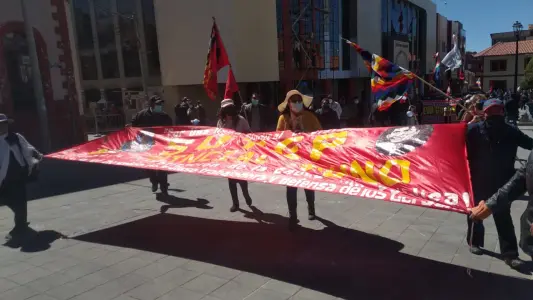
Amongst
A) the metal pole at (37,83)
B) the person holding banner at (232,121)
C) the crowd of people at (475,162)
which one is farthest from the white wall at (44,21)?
the person holding banner at (232,121)

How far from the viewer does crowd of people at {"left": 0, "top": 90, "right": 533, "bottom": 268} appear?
3053 mm

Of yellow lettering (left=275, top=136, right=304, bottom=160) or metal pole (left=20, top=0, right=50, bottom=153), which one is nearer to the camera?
yellow lettering (left=275, top=136, right=304, bottom=160)

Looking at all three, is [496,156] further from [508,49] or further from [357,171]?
[508,49]

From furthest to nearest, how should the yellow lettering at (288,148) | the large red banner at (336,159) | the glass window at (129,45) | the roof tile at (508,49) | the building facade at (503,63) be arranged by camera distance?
1. the building facade at (503,63)
2. the roof tile at (508,49)
3. the glass window at (129,45)
4. the yellow lettering at (288,148)
5. the large red banner at (336,159)

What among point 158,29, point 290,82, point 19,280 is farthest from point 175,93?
point 19,280

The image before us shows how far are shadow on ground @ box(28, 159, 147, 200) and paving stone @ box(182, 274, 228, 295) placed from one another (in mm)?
5504

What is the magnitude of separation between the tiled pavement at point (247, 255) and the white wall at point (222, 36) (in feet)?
46.9

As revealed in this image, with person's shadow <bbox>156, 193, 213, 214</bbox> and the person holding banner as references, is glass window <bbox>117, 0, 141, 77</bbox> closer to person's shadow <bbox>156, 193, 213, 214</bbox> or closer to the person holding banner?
person's shadow <bbox>156, 193, 213, 214</bbox>

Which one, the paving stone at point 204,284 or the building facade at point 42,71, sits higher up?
the building facade at point 42,71

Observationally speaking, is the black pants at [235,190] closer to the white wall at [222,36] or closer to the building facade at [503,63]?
the white wall at [222,36]

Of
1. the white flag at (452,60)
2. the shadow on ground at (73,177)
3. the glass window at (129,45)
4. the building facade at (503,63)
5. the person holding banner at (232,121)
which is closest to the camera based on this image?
the person holding banner at (232,121)

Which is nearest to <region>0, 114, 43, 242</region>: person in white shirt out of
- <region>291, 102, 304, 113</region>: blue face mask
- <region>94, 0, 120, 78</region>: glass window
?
<region>291, 102, 304, 113</region>: blue face mask

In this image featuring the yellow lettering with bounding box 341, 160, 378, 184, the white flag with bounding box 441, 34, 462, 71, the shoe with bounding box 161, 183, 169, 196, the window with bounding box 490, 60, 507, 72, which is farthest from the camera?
the window with bounding box 490, 60, 507, 72

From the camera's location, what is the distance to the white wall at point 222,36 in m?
20.3
